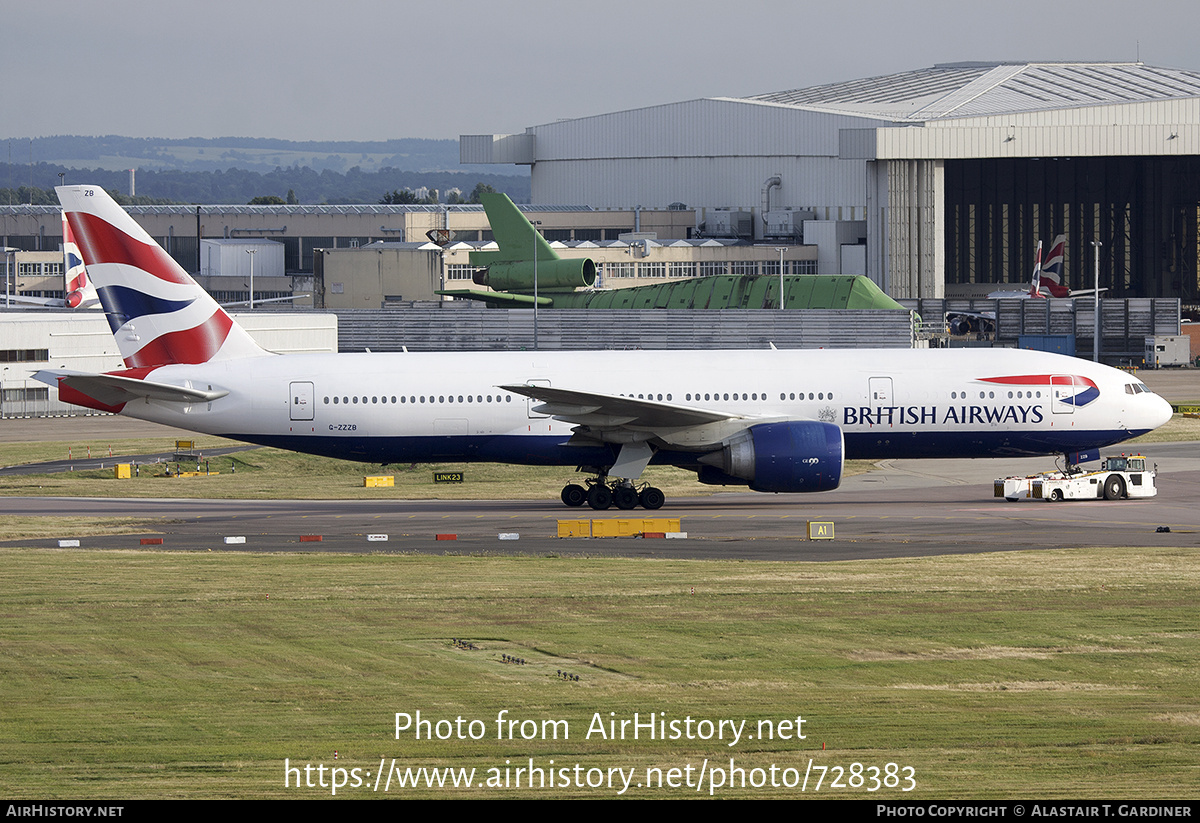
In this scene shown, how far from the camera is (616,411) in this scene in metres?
42.0

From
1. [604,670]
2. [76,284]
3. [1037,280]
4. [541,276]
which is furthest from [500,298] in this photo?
[604,670]

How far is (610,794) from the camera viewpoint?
14.6m

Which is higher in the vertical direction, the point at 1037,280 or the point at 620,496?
the point at 1037,280

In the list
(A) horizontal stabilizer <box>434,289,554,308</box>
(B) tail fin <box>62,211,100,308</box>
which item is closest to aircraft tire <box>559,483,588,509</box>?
(A) horizontal stabilizer <box>434,289,554,308</box>

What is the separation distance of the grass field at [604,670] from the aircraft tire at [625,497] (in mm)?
11594

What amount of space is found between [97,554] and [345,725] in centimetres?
1907

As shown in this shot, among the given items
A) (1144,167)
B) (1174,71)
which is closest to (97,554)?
(1144,167)

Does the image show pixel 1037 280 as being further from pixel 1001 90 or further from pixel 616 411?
pixel 616 411

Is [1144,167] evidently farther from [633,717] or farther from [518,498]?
[633,717]

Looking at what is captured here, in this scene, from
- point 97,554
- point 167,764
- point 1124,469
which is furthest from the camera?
point 1124,469

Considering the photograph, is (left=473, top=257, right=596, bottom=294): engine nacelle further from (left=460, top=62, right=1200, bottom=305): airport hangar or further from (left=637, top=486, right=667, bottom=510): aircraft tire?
(left=637, top=486, right=667, bottom=510): aircraft tire

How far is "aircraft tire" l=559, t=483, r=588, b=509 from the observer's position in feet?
146

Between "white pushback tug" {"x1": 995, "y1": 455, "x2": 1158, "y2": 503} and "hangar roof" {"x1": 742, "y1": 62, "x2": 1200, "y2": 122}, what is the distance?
100203 millimetres

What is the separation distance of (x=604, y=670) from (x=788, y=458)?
2103 cm
